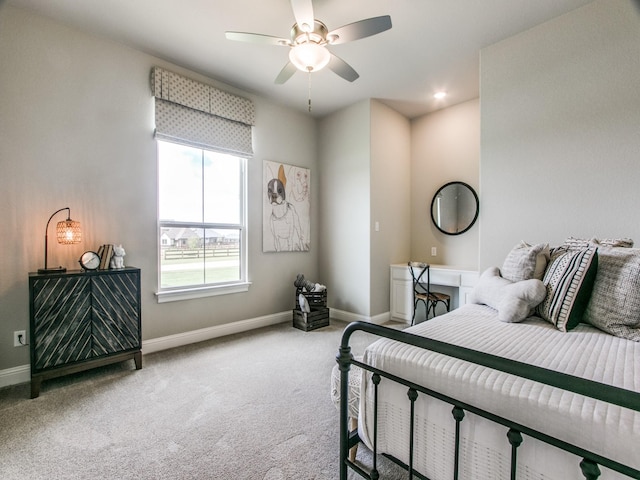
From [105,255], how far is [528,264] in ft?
10.6

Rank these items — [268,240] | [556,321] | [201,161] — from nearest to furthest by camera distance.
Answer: [556,321] → [201,161] → [268,240]

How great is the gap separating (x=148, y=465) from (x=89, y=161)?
2441mm

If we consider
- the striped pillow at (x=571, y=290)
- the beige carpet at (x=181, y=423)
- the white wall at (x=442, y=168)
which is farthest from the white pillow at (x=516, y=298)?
the white wall at (x=442, y=168)

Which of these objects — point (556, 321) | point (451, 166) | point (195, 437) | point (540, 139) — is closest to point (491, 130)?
point (540, 139)

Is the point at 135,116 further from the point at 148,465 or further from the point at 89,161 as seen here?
the point at 148,465

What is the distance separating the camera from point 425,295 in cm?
351

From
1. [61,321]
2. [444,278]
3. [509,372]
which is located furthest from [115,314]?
[444,278]

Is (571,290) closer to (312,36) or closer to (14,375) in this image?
(312,36)

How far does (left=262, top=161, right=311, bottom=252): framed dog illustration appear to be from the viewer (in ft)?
12.6

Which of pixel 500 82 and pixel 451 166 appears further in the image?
pixel 451 166

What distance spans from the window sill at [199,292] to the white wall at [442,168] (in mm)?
2551

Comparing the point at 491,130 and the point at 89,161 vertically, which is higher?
the point at 491,130

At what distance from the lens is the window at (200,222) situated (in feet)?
10.1

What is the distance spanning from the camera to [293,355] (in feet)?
9.34
